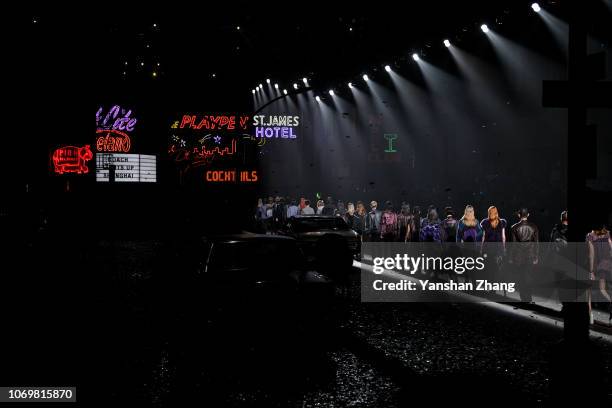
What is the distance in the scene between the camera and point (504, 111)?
41281mm

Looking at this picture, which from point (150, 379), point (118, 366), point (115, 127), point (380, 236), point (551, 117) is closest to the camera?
point (150, 379)

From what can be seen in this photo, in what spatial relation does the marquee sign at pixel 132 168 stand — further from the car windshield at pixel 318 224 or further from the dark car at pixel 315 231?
the car windshield at pixel 318 224

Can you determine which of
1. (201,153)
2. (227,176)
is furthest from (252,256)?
(201,153)

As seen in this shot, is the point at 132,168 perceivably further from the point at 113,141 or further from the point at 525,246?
the point at 525,246

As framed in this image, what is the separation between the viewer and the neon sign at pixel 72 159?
46.4m

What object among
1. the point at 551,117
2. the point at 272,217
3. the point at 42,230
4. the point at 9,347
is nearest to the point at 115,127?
the point at 42,230

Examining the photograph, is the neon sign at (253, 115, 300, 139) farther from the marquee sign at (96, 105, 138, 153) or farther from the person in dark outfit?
the person in dark outfit

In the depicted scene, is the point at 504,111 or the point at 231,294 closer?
the point at 231,294

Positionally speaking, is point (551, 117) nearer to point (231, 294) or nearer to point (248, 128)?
point (248, 128)

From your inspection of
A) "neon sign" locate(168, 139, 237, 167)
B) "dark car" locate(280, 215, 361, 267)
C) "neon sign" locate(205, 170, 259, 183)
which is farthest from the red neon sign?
"dark car" locate(280, 215, 361, 267)

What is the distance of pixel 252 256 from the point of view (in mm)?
10102

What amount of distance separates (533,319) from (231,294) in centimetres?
560

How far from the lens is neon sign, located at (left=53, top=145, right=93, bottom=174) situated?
152 feet

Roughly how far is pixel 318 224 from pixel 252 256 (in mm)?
12825
